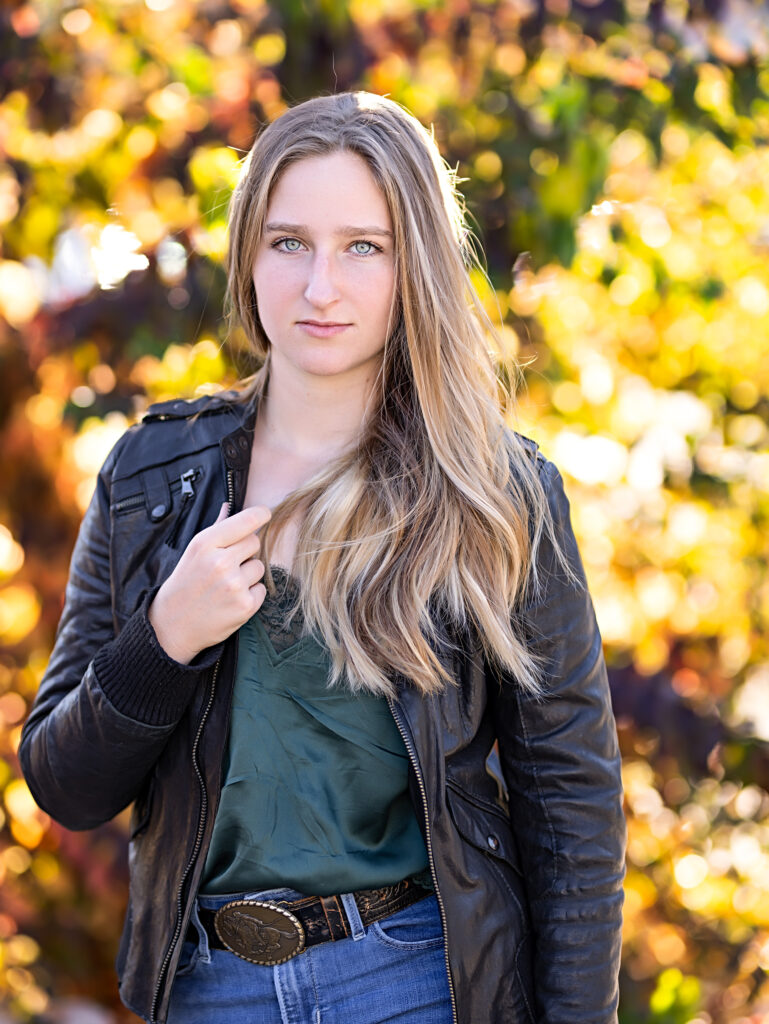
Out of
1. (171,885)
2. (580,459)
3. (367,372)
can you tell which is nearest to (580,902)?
(171,885)

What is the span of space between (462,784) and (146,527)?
0.65 metres

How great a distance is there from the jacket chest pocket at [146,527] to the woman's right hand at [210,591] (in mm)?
149

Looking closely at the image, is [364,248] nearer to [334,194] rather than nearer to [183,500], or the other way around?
[334,194]

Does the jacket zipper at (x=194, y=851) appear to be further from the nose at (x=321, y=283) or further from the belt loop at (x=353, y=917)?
the nose at (x=321, y=283)

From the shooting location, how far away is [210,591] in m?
1.58

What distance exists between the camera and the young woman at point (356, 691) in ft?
5.28

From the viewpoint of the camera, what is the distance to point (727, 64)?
2.70m

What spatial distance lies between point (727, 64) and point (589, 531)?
1347 mm

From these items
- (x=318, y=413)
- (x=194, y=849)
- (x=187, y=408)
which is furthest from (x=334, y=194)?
(x=194, y=849)

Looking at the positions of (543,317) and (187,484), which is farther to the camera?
(543,317)

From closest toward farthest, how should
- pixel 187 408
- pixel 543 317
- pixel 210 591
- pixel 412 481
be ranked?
pixel 210 591 → pixel 412 481 → pixel 187 408 → pixel 543 317

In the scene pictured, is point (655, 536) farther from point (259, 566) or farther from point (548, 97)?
point (259, 566)

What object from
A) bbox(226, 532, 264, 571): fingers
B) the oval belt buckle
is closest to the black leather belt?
the oval belt buckle

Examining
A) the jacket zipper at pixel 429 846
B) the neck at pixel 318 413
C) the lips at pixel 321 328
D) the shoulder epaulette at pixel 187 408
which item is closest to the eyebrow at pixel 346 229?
the lips at pixel 321 328
